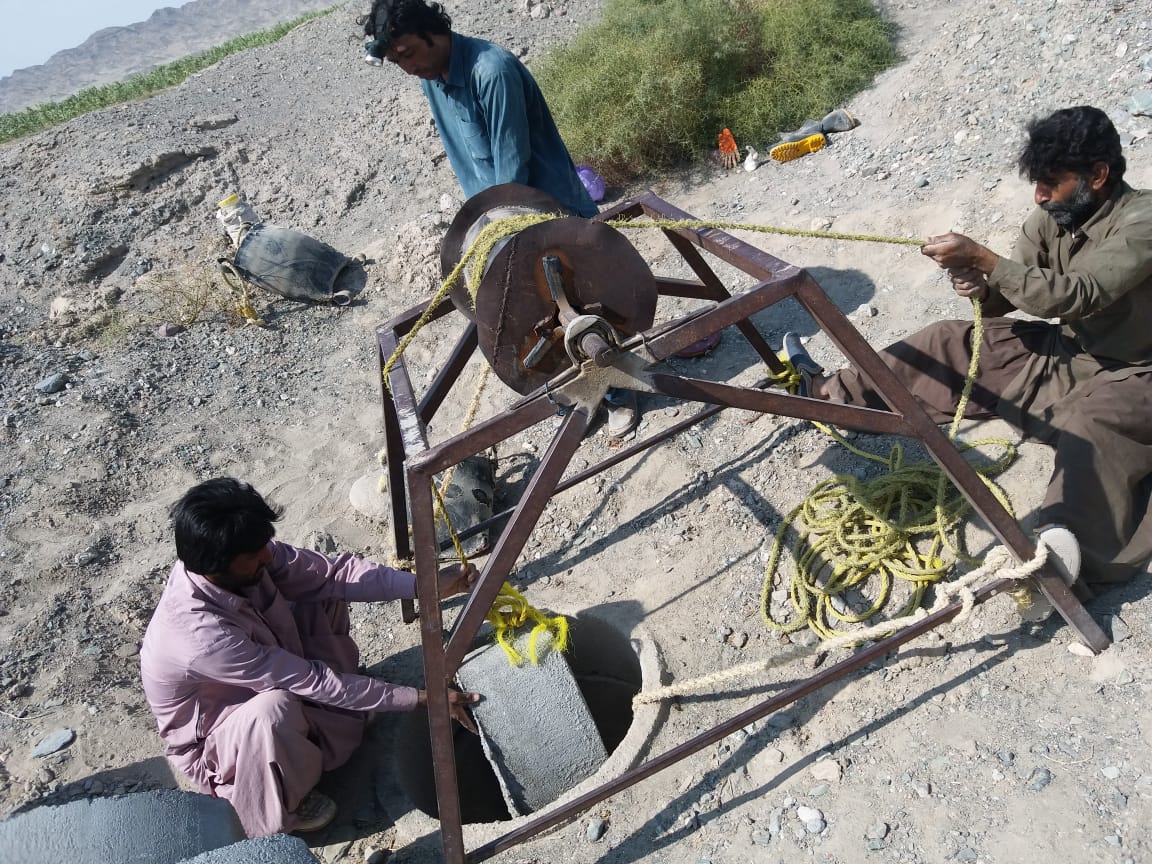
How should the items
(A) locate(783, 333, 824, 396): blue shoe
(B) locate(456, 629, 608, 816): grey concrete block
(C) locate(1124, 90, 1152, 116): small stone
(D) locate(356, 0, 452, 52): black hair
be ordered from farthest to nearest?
(C) locate(1124, 90, 1152, 116): small stone < (A) locate(783, 333, 824, 396): blue shoe < (D) locate(356, 0, 452, 52): black hair < (B) locate(456, 629, 608, 816): grey concrete block

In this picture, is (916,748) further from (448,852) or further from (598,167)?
(598,167)

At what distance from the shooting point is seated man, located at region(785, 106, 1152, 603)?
2551mm

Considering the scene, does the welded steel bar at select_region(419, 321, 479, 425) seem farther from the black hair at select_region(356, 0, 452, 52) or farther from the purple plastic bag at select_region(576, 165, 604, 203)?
the purple plastic bag at select_region(576, 165, 604, 203)

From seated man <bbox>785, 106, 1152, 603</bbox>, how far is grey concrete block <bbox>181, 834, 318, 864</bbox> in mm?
2388

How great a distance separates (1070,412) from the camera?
2.86 m

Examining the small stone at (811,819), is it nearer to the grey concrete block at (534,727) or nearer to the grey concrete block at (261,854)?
the grey concrete block at (534,727)

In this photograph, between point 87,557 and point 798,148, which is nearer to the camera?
point 87,557

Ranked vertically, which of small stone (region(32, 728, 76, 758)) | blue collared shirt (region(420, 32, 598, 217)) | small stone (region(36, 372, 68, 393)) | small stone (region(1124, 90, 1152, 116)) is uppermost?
blue collared shirt (region(420, 32, 598, 217))

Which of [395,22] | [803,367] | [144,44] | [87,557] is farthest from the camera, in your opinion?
[144,44]

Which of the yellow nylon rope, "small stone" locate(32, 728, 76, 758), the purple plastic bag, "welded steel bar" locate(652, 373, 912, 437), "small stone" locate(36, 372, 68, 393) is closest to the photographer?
"welded steel bar" locate(652, 373, 912, 437)

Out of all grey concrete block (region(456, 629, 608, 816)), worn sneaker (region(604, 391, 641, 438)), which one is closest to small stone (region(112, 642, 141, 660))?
grey concrete block (region(456, 629, 608, 816))

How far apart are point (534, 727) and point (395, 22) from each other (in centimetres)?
275

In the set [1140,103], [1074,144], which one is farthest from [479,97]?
[1140,103]

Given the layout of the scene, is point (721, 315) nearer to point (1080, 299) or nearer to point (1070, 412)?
point (1080, 299)
